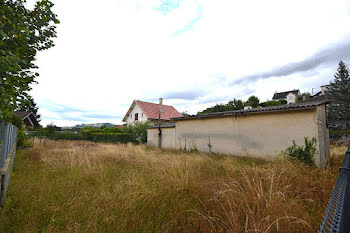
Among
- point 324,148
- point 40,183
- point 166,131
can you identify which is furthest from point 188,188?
point 166,131

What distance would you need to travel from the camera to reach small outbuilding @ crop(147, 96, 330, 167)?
7.18m

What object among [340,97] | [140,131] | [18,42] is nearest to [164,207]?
[18,42]

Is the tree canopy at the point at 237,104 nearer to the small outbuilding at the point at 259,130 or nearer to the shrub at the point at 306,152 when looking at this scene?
the small outbuilding at the point at 259,130

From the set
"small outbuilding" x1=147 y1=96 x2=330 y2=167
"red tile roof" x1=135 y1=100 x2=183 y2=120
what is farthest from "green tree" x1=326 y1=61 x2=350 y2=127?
"red tile roof" x1=135 y1=100 x2=183 y2=120

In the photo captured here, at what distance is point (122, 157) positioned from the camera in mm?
7777

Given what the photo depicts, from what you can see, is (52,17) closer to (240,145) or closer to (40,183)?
(40,183)

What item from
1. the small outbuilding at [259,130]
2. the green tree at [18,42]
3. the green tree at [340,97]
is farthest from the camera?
the green tree at [340,97]

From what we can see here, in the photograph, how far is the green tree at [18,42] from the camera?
2328 mm

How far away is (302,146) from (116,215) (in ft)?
27.5

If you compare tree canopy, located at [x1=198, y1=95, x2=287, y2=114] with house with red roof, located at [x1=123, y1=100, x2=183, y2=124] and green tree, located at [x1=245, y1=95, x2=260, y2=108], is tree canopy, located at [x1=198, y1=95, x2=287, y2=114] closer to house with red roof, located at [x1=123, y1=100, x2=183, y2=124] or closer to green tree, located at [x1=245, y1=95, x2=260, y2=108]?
green tree, located at [x1=245, y1=95, x2=260, y2=108]

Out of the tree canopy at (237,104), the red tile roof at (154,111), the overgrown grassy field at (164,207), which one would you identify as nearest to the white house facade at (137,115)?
the red tile roof at (154,111)

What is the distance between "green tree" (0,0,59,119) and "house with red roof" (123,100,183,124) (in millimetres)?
21724

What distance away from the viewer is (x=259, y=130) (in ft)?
Result: 29.0

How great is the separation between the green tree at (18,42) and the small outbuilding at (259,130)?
364 inches
